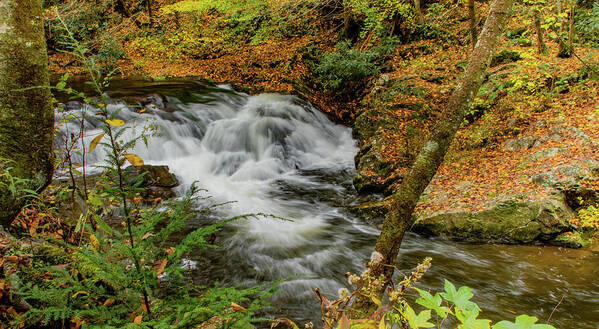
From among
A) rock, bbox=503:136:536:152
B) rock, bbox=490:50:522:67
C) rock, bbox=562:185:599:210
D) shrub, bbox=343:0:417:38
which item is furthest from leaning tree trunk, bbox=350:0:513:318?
rock, bbox=490:50:522:67

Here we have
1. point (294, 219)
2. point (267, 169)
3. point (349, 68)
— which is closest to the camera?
point (294, 219)

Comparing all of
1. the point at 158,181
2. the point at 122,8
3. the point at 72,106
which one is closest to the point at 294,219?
the point at 158,181

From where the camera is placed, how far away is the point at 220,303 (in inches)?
71.7

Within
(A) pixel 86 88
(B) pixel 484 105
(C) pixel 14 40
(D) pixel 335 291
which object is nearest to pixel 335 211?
(D) pixel 335 291

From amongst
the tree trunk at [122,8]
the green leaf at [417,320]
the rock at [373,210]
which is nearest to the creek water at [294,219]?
the rock at [373,210]

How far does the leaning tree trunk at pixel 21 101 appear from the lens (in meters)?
2.13

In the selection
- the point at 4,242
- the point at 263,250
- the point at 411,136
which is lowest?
the point at 263,250

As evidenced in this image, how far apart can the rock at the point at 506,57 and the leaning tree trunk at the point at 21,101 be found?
11.8 meters

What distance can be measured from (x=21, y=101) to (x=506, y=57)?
12.2 meters

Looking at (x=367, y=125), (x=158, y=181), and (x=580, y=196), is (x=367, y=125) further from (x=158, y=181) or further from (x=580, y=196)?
(x=158, y=181)

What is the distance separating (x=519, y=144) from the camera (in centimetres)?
726

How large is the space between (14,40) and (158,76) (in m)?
14.3

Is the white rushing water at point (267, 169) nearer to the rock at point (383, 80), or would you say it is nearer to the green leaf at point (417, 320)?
the rock at point (383, 80)

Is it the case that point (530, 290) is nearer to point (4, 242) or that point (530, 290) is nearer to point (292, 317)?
point (292, 317)
